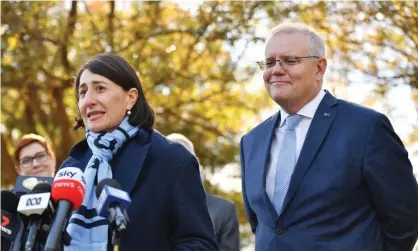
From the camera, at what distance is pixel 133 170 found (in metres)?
4.59

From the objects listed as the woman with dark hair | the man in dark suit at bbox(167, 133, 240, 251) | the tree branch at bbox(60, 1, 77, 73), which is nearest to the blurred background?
the tree branch at bbox(60, 1, 77, 73)

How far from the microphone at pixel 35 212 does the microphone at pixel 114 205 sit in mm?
209

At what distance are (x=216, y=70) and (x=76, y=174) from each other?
1012 centimetres

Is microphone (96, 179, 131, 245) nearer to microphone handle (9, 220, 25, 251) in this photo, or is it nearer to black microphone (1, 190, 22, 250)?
microphone handle (9, 220, 25, 251)

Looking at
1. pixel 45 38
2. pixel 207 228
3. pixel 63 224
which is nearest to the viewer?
pixel 63 224

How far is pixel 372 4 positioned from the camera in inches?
404

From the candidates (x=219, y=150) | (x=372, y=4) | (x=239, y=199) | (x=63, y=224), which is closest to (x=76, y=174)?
(x=63, y=224)

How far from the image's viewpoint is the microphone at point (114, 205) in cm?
353

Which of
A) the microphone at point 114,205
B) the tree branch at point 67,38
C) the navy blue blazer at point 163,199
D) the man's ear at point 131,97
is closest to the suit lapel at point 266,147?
the navy blue blazer at point 163,199

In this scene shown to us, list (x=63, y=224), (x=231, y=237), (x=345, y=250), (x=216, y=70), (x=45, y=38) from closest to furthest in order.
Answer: (x=63, y=224) < (x=345, y=250) < (x=231, y=237) < (x=45, y=38) < (x=216, y=70)

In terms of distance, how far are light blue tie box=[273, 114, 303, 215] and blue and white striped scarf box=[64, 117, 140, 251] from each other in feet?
2.98

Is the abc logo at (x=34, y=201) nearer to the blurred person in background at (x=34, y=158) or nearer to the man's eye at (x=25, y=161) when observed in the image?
the blurred person in background at (x=34, y=158)

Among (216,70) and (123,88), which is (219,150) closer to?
(216,70)

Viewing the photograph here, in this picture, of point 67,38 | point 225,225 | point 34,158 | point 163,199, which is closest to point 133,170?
point 163,199
